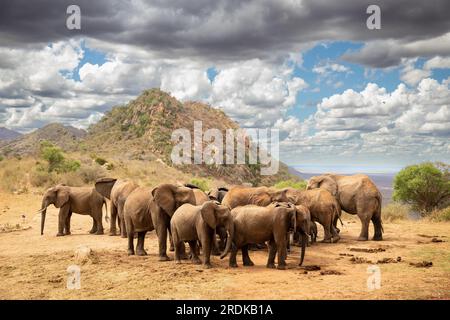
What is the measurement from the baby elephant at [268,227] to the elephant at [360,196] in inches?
234

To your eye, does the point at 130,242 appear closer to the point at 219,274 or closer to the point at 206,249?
the point at 206,249

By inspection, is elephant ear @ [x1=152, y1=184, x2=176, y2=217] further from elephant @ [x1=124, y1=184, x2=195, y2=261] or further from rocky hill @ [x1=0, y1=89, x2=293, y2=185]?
rocky hill @ [x1=0, y1=89, x2=293, y2=185]

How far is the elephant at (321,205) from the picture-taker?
618 inches

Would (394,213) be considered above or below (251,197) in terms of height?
below

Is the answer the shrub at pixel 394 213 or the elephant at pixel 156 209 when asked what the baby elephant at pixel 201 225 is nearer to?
the elephant at pixel 156 209

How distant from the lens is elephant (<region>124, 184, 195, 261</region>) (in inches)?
501

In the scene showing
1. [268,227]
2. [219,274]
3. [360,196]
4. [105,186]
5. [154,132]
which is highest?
[154,132]

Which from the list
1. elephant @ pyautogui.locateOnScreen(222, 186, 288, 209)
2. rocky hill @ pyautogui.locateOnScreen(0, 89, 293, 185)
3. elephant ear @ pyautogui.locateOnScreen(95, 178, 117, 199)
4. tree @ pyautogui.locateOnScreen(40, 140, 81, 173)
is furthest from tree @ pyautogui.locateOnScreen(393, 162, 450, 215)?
rocky hill @ pyautogui.locateOnScreen(0, 89, 293, 185)

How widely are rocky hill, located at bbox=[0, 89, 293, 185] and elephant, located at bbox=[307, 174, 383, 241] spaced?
42.7 meters

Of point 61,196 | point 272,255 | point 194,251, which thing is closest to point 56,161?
point 61,196

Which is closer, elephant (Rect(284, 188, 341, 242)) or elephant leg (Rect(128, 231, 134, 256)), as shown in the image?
elephant leg (Rect(128, 231, 134, 256))

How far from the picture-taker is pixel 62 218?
1767 centimetres

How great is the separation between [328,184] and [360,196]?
1.33m
